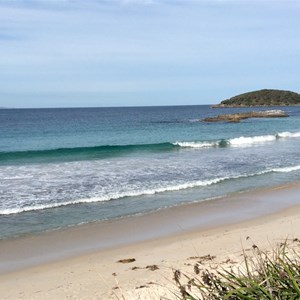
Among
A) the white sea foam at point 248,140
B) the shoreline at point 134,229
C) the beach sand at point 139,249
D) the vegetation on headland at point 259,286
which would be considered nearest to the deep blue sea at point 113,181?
the shoreline at point 134,229

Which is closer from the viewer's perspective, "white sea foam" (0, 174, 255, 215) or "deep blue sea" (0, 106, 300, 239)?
"deep blue sea" (0, 106, 300, 239)

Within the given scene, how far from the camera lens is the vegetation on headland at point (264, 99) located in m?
150

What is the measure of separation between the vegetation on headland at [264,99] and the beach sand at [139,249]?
454 feet

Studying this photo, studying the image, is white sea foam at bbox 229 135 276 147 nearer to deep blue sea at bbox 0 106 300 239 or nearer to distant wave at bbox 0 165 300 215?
deep blue sea at bbox 0 106 300 239

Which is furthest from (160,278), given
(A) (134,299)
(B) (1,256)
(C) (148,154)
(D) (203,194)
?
(C) (148,154)

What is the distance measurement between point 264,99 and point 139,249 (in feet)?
485

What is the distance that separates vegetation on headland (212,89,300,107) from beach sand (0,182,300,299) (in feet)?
454

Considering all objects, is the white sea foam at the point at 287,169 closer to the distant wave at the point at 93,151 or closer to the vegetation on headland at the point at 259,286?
the distant wave at the point at 93,151

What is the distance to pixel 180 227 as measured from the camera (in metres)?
10.2

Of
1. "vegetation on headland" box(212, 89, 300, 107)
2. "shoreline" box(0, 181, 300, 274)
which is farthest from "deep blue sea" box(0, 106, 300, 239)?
"vegetation on headland" box(212, 89, 300, 107)

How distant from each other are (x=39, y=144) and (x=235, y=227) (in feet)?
91.2

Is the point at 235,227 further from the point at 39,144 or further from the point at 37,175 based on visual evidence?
the point at 39,144

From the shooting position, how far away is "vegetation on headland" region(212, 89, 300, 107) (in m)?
150

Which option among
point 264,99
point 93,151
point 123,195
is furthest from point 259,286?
point 264,99
